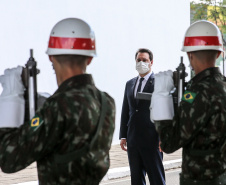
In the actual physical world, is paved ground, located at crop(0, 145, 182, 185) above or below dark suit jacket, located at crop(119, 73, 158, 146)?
below

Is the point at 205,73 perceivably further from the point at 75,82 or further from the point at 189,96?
the point at 75,82

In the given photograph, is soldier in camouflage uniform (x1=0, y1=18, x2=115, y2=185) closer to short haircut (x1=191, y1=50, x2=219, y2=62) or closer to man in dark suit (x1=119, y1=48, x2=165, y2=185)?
short haircut (x1=191, y1=50, x2=219, y2=62)

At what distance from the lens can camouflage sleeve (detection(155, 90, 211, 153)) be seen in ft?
9.66

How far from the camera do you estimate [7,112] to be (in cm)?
252

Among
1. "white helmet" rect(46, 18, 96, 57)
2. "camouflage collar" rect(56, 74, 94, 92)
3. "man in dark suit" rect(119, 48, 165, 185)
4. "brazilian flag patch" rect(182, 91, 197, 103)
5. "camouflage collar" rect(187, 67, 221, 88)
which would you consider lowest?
"man in dark suit" rect(119, 48, 165, 185)

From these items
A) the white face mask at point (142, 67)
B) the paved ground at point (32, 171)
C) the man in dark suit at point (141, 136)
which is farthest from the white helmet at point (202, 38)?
the paved ground at point (32, 171)

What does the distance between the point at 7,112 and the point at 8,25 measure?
9581 millimetres

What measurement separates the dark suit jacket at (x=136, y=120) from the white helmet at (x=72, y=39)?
10.3 ft

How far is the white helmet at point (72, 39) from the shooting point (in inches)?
104

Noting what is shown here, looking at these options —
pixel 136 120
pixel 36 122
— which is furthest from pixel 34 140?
pixel 136 120

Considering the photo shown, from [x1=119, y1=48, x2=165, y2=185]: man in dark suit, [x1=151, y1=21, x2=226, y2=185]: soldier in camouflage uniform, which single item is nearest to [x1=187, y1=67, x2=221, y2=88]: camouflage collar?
[x1=151, y1=21, x2=226, y2=185]: soldier in camouflage uniform

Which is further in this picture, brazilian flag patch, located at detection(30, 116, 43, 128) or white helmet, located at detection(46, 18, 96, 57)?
white helmet, located at detection(46, 18, 96, 57)

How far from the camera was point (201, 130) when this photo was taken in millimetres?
2986

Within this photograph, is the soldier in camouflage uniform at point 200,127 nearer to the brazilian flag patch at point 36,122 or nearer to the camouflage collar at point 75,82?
the camouflage collar at point 75,82
